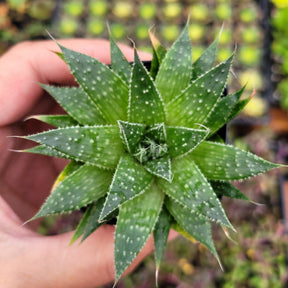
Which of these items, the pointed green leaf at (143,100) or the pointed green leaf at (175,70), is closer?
the pointed green leaf at (143,100)

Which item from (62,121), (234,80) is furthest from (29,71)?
(234,80)

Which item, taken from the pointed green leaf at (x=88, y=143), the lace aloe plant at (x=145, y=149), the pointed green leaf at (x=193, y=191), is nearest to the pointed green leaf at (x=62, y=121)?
the lace aloe plant at (x=145, y=149)

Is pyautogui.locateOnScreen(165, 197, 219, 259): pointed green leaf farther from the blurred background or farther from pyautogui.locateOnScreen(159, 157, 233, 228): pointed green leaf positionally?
the blurred background

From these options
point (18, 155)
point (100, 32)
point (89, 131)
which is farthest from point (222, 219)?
point (100, 32)

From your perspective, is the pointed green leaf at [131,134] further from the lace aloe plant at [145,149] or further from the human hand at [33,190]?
the human hand at [33,190]

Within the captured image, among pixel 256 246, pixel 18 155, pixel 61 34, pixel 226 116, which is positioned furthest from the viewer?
pixel 61 34

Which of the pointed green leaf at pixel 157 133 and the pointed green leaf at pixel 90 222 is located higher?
the pointed green leaf at pixel 157 133

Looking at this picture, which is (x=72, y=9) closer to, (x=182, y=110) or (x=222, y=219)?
(x=182, y=110)
